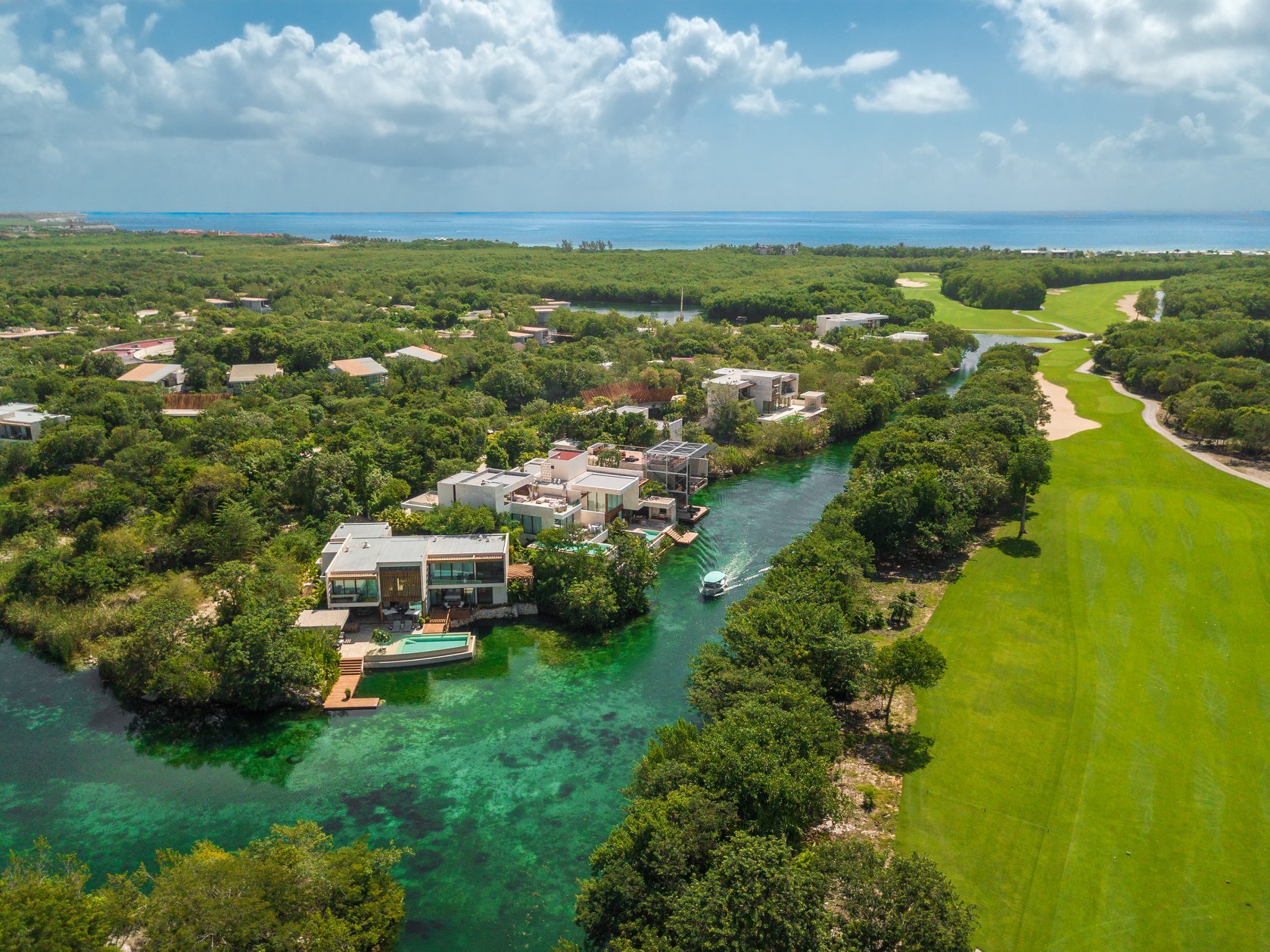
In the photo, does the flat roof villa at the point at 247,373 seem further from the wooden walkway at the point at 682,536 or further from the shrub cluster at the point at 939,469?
the shrub cluster at the point at 939,469

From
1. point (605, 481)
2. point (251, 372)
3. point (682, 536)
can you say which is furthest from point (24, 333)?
point (682, 536)

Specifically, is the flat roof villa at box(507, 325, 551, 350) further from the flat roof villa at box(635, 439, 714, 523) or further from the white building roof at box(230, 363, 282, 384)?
the flat roof villa at box(635, 439, 714, 523)

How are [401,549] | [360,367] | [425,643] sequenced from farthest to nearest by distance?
1. [360,367]
2. [401,549]
3. [425,643]

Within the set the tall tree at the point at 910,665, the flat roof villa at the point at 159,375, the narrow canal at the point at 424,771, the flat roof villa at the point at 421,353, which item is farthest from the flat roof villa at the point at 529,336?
the tall tree at the point at 910,665

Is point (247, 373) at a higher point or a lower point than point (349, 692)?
higher

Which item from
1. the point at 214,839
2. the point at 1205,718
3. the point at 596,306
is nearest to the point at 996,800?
the point at 1205,718

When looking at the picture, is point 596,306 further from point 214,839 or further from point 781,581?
point 214,839

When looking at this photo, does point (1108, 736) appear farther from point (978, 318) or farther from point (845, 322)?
point (978, 318)
